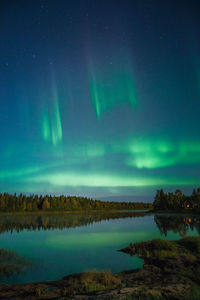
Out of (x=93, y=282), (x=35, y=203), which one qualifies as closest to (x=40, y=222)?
(x=93, y=282)

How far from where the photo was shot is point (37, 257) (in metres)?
30.0

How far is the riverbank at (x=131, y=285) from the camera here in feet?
45.8

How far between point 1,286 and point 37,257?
13.5m

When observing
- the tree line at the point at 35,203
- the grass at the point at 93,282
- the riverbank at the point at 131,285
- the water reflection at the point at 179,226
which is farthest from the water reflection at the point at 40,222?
the tree line at the point at 35,203

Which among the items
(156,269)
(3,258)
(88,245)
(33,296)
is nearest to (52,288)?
(33,296)

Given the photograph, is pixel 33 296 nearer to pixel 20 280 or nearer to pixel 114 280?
pixel 20 280

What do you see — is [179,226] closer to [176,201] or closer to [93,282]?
[93,282]

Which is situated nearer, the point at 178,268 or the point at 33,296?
the point at 33,296

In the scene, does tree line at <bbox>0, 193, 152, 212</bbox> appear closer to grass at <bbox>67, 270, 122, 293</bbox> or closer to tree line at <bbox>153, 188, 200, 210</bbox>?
tree line at <bbox>153, 188, 200, 210</bbox>

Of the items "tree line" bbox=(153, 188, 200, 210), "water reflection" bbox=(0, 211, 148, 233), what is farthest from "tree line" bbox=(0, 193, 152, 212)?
"tree line" bbox=(153, 188, 200, 210)

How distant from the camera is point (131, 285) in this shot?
16625mm

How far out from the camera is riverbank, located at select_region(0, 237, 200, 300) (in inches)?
550

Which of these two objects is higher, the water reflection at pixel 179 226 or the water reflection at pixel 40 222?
the water reflection at pixel 40 222

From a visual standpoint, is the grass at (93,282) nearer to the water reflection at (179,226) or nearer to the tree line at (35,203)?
the water reflection at (179,226)
